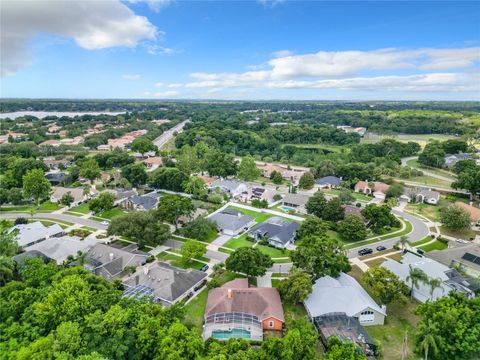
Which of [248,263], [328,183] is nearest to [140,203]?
[248,263]

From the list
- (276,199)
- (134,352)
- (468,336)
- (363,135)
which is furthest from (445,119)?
(134,352)

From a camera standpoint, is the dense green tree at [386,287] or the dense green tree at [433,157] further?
the dense green tree at [433,157]

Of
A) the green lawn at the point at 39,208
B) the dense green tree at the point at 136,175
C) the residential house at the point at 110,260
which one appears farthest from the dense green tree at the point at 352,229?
the green lawn at the point at 39,208

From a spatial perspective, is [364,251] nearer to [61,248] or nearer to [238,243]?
[238,243]

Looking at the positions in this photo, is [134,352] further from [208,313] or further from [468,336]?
[468,336]

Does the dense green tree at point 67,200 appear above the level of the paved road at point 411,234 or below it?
above

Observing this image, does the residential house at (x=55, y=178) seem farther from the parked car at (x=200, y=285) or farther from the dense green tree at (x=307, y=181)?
the dense green tree at (x=307, y=181)
